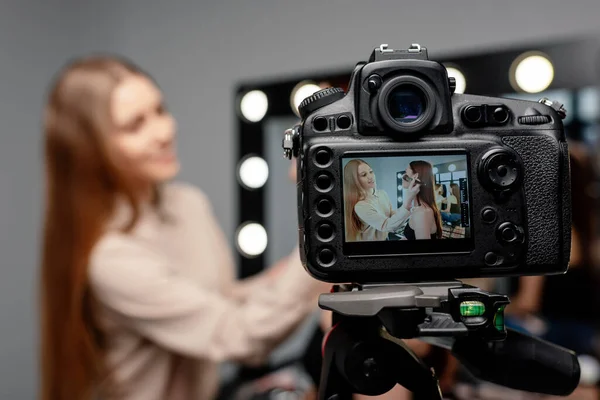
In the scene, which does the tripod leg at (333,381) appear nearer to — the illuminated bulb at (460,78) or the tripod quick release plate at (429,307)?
the tripod quick release plate at (429,307)

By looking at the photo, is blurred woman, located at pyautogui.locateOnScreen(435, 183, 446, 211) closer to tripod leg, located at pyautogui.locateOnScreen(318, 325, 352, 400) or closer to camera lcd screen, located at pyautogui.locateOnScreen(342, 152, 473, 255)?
camera lcd screen, located at pyautogui.locateOnScreen(342, 152, 473, 255)

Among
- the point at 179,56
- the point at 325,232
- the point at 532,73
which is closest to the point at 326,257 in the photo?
the point at 325,232

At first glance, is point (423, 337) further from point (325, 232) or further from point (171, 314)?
point (171, 314)

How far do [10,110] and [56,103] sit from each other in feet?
1.51

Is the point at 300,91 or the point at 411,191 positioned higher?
the point at 300,91

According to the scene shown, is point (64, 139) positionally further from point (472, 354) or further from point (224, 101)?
point (472, 354)

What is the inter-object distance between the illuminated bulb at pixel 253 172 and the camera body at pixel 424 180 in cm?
84

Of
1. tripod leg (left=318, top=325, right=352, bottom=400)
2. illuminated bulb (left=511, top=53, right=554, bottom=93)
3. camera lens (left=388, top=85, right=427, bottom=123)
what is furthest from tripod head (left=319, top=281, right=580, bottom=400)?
illuminated bulb (left=511, top=53, right=554, bottom=93)

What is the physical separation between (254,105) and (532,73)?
0.55 meters

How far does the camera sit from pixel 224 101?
1.32 metres

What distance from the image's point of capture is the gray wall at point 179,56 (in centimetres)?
116

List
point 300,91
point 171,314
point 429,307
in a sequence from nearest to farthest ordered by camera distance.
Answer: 1. point 429,307
2. point 171,314
3. point 300,91

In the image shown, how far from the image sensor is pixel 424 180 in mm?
374

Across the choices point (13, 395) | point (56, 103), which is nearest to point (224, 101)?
point (56, 103)
